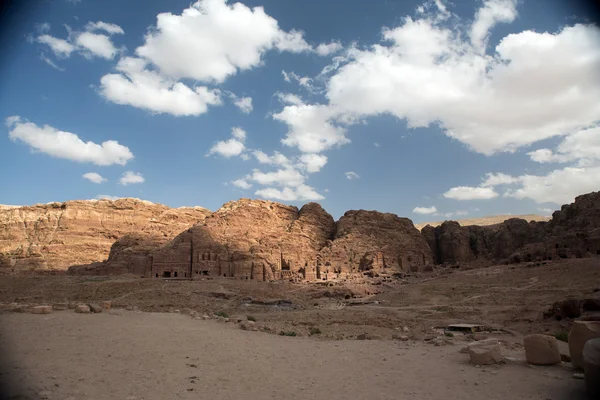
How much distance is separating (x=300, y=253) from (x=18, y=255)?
48.9 meters

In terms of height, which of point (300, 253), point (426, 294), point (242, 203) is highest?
point (242, 203)

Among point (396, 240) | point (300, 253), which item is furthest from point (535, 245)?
point (300, 253)

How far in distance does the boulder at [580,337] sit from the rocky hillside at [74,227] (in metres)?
56.1

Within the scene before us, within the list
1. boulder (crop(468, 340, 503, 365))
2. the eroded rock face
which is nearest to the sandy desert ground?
boulder (crop(468, 340, 503, 365))

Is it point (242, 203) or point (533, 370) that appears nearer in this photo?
point (533, 370)

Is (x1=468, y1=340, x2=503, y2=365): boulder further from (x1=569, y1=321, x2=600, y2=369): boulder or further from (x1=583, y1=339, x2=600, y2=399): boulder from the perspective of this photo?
(x1=583, y1=339, x2=600, y2=399): boulder

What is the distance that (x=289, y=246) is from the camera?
49844 millimetres

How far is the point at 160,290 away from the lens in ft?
86.9

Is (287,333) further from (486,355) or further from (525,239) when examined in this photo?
(525,239)

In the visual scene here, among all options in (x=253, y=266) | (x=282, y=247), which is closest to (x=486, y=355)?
(x=253, y=266)

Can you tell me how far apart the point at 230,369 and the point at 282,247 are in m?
40.6

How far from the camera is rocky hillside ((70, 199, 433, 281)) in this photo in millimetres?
44906

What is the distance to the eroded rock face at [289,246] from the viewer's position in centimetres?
4484

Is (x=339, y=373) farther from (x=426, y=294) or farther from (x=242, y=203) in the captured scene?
(x=242, y=203)
